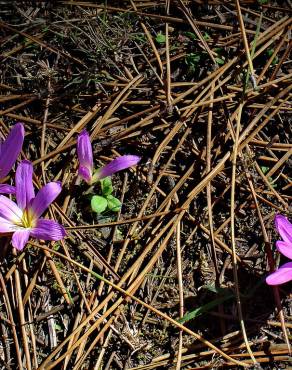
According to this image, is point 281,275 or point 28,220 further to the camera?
point 28,220

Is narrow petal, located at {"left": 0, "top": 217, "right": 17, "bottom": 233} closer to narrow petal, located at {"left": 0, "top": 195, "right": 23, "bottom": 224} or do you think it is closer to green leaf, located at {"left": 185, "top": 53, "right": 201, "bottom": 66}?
narrow petal, located at {"left": 0, "top": 195, "right": 23, "bottom": 224}

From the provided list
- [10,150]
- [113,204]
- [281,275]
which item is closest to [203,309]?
[281,275]

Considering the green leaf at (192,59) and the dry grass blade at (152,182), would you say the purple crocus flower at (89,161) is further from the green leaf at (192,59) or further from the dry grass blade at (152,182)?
the green leaf at (192,59)

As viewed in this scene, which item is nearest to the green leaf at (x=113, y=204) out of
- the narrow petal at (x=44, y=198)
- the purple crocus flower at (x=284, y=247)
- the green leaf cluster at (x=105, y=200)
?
the green leaf cluster at (x=105, y=200)

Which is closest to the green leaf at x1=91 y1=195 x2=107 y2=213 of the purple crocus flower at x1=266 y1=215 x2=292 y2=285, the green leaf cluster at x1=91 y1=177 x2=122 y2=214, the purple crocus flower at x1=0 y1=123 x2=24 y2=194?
the green leaf cluster at x1=91 y1=177 x2=122 y2=214

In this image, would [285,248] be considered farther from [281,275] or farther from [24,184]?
[24,184]

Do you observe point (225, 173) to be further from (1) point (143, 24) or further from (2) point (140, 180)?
(1) point (143, 24)
